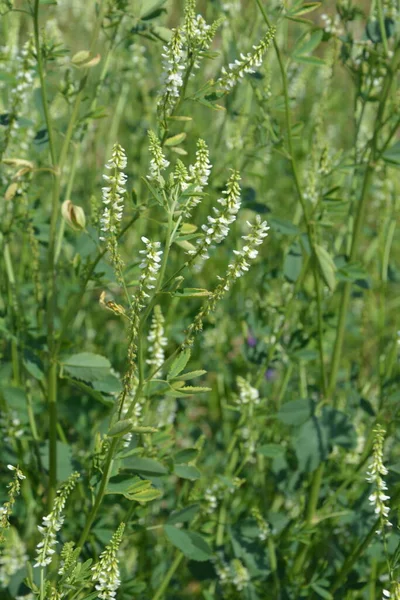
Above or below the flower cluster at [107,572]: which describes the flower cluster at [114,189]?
above

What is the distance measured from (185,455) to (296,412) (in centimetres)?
33

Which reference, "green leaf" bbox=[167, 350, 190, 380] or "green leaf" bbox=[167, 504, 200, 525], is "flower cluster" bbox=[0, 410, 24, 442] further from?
"green leaf" bbox=[167, 350, 190, 380]

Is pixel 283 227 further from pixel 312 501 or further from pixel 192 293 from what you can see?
pixel 192 293

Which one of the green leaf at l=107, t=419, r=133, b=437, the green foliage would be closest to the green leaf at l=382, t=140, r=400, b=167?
the green foliage

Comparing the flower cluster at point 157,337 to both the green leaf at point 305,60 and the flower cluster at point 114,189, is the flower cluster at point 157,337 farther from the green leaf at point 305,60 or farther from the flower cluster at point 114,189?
the green leaf at point 305,60

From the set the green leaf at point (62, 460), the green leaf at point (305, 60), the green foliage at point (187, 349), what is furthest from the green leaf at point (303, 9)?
the green leaf at point (62, 460)

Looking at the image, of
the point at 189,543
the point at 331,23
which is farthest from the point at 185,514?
the point at 331,23

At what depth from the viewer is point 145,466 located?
4.48 feet

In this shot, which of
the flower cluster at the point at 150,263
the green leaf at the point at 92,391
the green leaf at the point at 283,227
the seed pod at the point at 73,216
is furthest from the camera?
the green leaf at the point at 283,227

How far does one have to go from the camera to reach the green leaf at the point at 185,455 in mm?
1483

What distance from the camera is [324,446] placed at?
1682mm

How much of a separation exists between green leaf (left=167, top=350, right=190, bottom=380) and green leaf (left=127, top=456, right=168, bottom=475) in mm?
318

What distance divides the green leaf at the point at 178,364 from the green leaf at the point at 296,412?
67 centimetres

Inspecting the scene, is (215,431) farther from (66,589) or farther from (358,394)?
(66,589)
